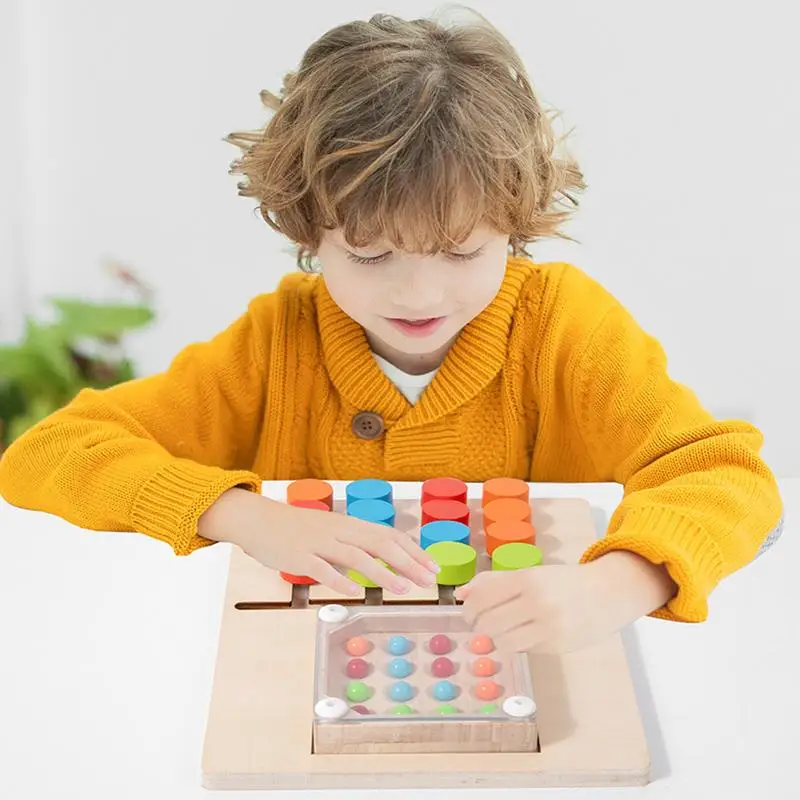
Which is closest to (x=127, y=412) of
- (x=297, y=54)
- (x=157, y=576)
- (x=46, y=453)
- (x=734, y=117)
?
(x=46, y=453)

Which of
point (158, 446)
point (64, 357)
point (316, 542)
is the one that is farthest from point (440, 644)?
Answer: point (64, 357)

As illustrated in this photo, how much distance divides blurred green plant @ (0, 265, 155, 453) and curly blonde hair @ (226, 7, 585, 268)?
131 centimetres

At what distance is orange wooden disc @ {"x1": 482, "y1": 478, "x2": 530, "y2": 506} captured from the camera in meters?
1.15

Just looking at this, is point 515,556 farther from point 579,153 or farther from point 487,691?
point 579,153

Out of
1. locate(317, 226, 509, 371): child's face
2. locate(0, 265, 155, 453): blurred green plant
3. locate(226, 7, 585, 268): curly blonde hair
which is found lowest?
locate(0, 265, 155, 453): blurred green plant

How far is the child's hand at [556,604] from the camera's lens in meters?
0.90

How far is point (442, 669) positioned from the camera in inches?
37.1

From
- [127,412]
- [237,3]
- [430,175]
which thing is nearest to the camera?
[430,175]

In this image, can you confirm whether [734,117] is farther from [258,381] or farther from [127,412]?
[127,412]

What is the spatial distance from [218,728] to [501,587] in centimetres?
22

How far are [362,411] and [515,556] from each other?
0.31 metres

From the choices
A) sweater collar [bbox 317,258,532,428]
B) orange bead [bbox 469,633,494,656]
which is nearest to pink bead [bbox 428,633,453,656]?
orange bead [bbox 469,633,494,656]

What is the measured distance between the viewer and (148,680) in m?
0.99

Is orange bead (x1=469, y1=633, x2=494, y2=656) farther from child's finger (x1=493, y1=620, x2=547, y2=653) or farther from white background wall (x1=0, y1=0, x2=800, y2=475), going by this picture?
white background wall (x1=0, y1=0, x2=800, y2=475)
